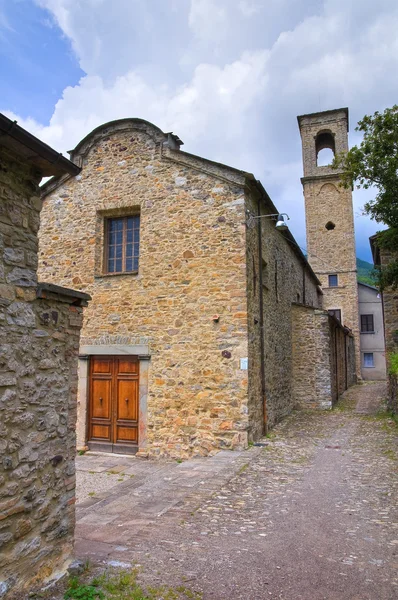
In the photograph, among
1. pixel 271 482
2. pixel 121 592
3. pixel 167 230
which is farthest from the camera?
pixel 167 230

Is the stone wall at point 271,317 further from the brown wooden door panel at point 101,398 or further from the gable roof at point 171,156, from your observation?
the brown wooden door panel at point 101,398

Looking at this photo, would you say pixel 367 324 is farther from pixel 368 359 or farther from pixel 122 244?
pixel 122 244

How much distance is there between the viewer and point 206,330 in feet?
29.9

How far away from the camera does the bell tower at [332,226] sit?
2716 centimetres

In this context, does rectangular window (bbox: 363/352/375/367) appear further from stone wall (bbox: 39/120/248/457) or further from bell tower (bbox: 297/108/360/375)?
stone wall (bbox: 39/120/248/457)

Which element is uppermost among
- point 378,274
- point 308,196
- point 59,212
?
point 308,196

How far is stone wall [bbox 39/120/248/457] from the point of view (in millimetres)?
8914

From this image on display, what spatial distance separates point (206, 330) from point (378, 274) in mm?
7008

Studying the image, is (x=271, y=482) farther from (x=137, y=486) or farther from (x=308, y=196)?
Answer: (x=308, y=196)

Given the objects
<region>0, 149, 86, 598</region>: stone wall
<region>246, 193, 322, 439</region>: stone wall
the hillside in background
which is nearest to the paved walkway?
<region>0, 149, 86, 598</region>: stone wall

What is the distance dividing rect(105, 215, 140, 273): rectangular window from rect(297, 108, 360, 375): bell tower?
19559 millimetres

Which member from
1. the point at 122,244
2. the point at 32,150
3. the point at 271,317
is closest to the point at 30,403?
the point at 32,150

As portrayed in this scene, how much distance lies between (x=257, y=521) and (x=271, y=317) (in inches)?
271

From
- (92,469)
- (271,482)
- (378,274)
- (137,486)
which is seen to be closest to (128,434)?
(92,469)
